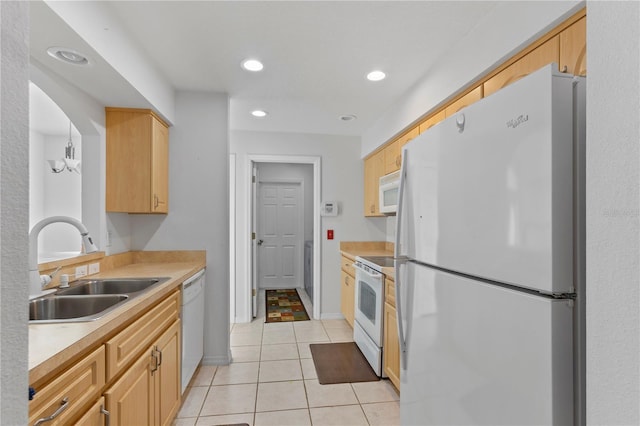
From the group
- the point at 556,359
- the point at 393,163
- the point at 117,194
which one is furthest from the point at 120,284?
the point at 393,163

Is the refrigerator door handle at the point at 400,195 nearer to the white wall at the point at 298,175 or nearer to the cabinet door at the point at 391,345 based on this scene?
the cabinet door at the point at 391,345

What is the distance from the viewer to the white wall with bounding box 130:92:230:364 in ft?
9.26

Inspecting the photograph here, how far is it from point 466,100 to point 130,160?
2434 millimetres

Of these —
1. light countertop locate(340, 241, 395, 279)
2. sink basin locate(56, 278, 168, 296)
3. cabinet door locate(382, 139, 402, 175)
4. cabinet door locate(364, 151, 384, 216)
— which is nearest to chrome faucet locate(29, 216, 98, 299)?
sink basin locate(56, 278, 168, 296)

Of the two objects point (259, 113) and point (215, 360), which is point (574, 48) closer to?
point (259, 113)

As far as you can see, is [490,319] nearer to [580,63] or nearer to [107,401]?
[580,63]

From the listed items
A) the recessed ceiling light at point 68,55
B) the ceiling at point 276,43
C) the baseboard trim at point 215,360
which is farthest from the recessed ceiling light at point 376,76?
the baseboard trim at point 215,360

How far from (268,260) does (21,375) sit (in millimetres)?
5481

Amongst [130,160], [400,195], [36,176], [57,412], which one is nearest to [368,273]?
[400,195]

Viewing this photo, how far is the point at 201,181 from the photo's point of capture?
9.37ft

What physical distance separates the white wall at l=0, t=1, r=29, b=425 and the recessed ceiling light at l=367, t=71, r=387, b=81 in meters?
2.26

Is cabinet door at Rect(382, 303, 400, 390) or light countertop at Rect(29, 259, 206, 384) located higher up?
light countertop at Rect(29, 259, 206, 384)

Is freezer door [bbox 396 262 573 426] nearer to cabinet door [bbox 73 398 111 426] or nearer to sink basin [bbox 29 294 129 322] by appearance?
cabinet door [bbox 73 398 111 426]
